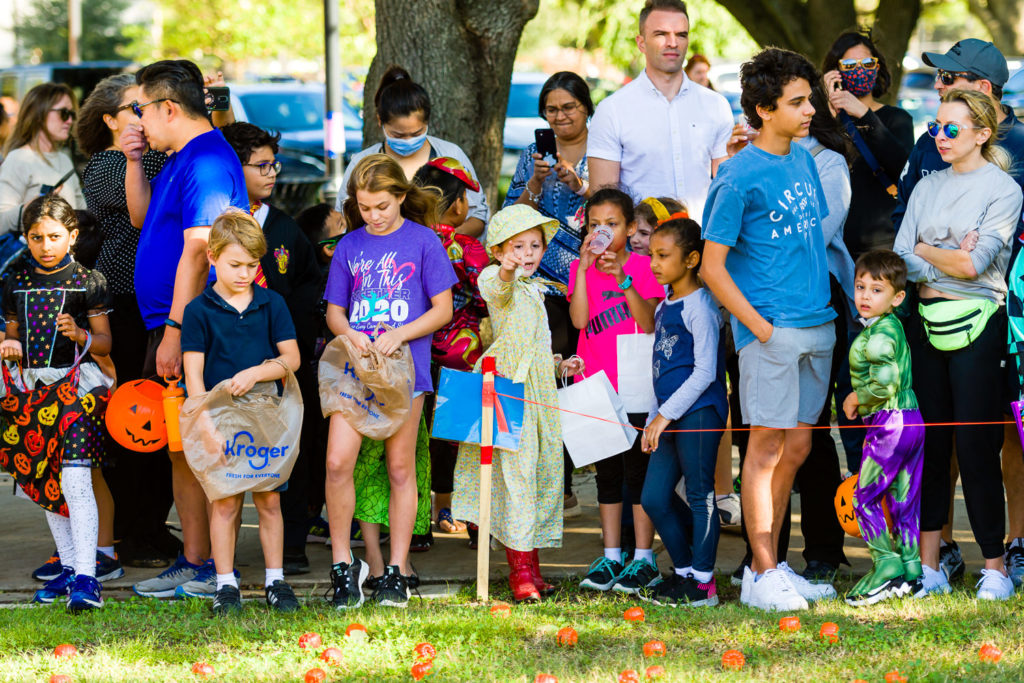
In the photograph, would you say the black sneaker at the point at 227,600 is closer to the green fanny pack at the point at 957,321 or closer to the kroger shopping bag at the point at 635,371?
the kroger shopping bag at the point at 635,371

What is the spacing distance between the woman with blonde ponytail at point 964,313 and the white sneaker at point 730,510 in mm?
1261

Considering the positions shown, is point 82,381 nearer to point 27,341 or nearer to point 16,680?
point 27,341

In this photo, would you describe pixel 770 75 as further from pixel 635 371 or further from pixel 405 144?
pixel 405 144

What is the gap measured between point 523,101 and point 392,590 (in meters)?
13.3

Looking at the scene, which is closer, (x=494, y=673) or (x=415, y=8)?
(x=494, y=673)

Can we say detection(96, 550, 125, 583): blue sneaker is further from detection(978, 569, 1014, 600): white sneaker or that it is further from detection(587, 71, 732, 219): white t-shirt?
detection(978, 569, 1014, 600): white sneaker

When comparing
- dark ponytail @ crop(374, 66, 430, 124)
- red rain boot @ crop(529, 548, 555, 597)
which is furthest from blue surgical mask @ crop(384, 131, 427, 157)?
red rain boot @ crop(529, 548, 555, 597)

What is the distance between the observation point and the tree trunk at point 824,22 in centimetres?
1159

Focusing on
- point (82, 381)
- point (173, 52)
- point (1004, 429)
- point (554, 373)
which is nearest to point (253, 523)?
point (82, 381)

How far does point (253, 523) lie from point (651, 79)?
3.22 m

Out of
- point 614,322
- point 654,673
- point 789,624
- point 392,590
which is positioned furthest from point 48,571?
point 789,624

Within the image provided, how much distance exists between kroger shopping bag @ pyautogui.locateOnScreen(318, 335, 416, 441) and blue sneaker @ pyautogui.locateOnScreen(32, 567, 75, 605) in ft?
4.54

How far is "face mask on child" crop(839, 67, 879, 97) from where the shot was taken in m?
6.10

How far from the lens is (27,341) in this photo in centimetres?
558
